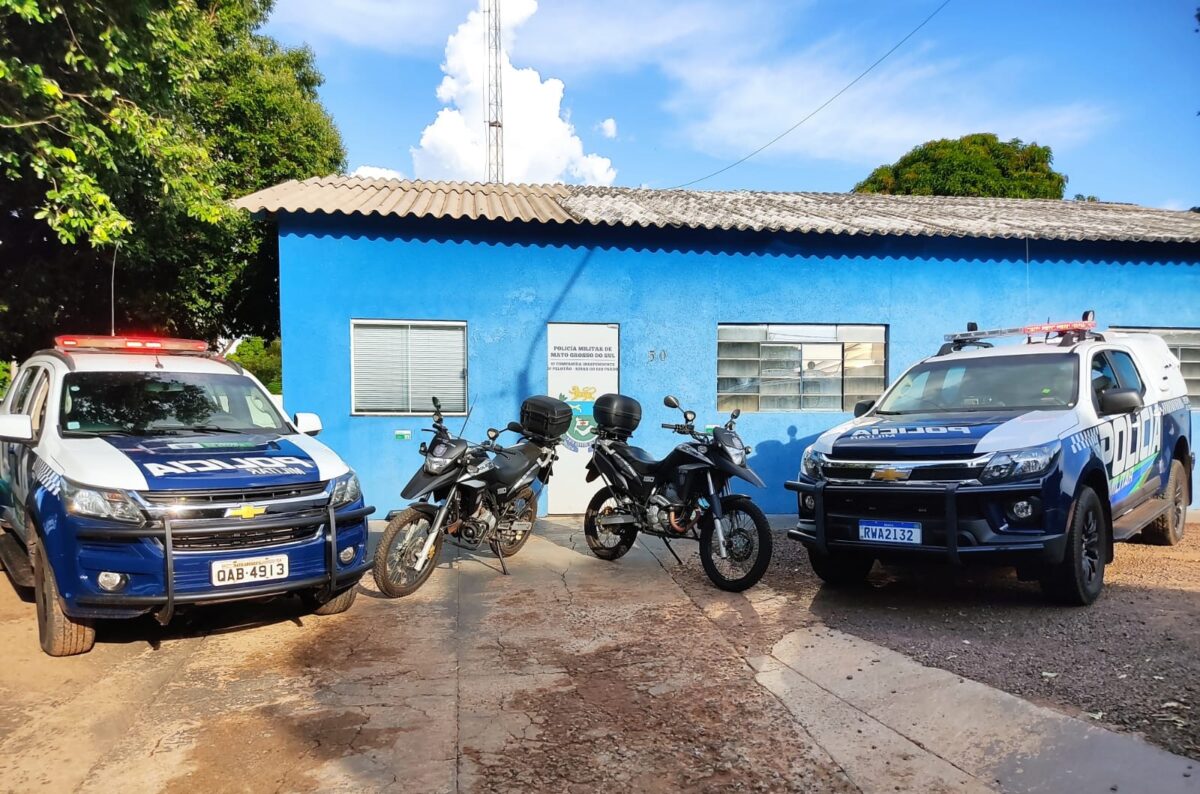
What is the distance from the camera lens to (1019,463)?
4820 mm

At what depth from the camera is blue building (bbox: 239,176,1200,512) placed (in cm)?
867

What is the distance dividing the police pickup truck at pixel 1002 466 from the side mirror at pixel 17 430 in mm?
5036

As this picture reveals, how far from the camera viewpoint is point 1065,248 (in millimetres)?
9750

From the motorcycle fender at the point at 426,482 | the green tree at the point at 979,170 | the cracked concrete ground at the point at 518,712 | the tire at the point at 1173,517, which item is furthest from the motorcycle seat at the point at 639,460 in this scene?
the green tree at the point at 979,170

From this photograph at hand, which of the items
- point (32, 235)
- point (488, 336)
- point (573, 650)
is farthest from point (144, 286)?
point (573, 650)

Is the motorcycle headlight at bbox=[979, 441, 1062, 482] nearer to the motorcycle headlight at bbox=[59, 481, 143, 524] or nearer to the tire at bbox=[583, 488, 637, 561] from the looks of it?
the tire at bbox=[583, 488, 637, 561]

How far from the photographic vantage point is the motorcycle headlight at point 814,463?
5551 mm

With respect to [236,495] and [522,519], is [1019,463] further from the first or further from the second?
[236,495]

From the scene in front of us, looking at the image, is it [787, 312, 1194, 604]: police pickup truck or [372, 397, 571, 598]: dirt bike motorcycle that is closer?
[787, 312, 1194, 604]: police pickup truck

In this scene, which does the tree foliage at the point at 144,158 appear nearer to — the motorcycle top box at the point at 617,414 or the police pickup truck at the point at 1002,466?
the motorcycle top box at the point at 617,414

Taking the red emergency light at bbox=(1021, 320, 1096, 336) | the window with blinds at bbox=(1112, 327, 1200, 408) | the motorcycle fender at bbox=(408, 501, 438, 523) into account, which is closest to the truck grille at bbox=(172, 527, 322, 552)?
the motorcycle fender at bbox=(408, 501, 438, 523)

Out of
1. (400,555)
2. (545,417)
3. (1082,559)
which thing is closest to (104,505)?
(400,555)

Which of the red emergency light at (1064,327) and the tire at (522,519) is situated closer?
the red emergency light at (1064,327)

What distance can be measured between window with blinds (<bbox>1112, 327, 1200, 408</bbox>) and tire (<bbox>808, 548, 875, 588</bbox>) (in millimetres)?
6836
